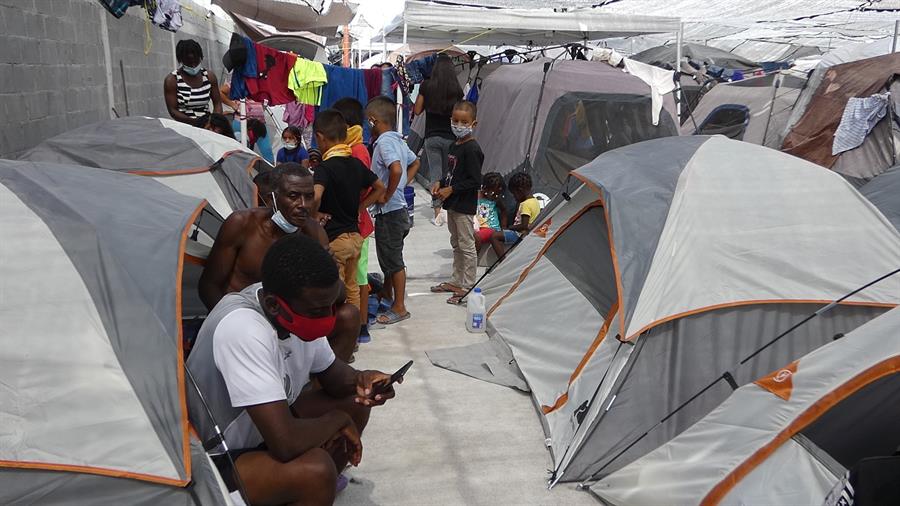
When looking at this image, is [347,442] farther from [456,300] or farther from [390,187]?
[456,300]

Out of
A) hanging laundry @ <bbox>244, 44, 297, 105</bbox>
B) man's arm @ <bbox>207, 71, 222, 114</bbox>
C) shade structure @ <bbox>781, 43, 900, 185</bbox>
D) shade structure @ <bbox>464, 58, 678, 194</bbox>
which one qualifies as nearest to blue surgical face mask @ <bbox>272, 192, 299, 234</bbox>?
man's arm @ <bbox>207, 71, 222, 114</bbox>

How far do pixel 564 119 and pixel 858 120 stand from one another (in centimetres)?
363

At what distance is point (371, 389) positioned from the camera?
2.98 m

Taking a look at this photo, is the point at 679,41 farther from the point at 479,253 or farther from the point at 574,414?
the point at 574,414

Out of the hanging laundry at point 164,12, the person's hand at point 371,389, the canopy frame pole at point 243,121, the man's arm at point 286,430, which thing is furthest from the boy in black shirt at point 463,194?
the man's arm at point 286,430

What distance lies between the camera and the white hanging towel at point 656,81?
9.30 m

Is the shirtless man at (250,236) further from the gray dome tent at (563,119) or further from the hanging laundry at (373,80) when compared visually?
the hanging laundry at (373,80)

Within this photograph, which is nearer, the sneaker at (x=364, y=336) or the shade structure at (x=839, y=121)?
the sneaker at (x=364, y=336)

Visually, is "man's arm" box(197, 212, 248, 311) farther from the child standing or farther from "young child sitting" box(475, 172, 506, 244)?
"young child sitting" box(475, 172, 506, 244)

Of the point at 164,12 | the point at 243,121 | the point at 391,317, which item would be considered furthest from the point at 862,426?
the point at 243,121

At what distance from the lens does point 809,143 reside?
990cm

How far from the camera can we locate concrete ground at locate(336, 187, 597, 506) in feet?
11.5

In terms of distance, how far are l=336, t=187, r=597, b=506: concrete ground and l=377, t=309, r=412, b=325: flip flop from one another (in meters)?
0.21

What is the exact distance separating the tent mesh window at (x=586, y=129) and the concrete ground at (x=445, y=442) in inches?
176
